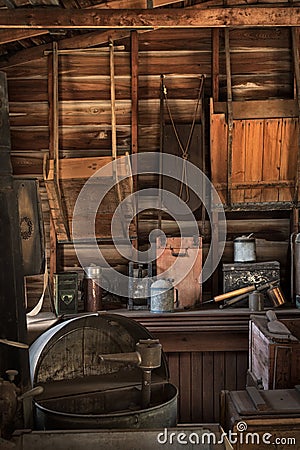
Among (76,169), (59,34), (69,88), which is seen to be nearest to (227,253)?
(76,169)

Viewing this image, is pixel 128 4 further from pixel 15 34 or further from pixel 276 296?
pixel 276 296

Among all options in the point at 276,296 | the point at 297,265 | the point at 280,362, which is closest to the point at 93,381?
the point at 280,362

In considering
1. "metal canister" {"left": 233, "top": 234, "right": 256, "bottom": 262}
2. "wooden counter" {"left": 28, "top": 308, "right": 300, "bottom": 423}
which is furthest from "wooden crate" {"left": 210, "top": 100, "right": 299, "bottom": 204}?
"wooden counter" {"left": 28, "top": 308, "right": 300, "bottom": 423}

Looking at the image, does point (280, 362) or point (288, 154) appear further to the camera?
point (288, 154)

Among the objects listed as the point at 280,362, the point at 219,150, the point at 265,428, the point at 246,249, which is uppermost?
the point at 219,150

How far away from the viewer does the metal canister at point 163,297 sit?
516 cm

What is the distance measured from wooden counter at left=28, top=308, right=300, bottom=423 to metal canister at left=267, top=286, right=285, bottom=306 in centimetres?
12

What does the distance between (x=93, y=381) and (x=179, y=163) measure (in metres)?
2.84

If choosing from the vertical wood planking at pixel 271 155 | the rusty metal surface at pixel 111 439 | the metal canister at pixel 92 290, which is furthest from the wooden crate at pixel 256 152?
the rusty metal surface at pixel 111 439

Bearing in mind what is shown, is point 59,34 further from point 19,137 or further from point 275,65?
point 275,65

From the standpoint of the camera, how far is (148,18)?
482 centimetres

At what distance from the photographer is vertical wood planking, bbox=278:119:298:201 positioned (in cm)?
528

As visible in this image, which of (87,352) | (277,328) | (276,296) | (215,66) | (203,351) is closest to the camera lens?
(87,352)

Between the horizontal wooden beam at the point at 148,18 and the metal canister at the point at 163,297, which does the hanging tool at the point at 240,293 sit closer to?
the metal canister at the point at 163,297
